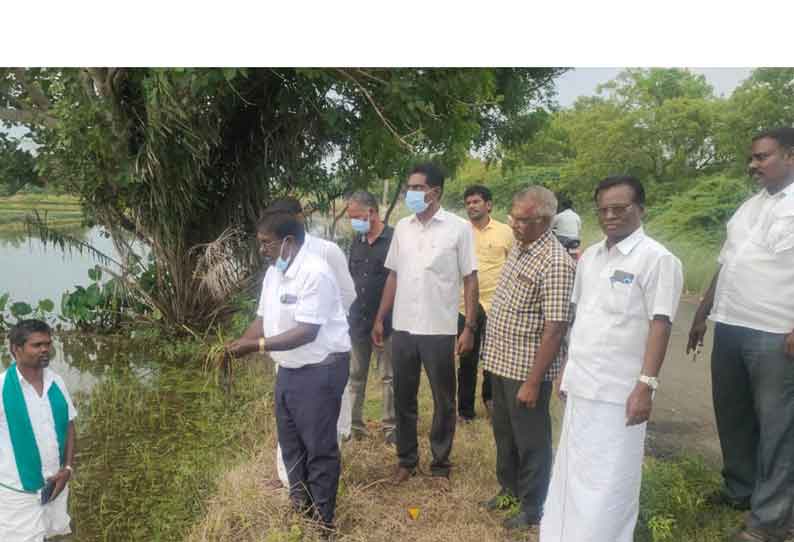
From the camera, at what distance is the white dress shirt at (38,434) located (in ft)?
8.66

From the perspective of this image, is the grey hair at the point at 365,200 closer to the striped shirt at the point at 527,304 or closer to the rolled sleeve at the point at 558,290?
the striped shirt at the point at 527,304

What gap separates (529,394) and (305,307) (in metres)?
1.03

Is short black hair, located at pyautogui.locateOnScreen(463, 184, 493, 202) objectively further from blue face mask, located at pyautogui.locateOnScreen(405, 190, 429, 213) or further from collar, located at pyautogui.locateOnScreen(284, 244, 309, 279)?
collar, located at pyautogui.locateOnScreen(284, 244, 309, 279)

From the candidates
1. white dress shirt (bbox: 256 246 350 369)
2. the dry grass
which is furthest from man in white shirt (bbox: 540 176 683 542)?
white dress shirt (bbox: 256 246 350 369)

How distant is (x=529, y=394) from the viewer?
283 cm

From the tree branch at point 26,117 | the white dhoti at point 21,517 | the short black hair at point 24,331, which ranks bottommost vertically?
the white dhoti at point 21,517

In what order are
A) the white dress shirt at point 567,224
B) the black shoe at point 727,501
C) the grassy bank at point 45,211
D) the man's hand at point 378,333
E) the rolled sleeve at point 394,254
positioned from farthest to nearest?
the grassy bank at point 45,211 < the white dress shirt at point 567,224 < the man's hand at point 378,333 < the rolled sleeve at point 394,254 < the black shoe at point 727,501

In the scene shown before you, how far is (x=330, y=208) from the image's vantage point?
26.9ft

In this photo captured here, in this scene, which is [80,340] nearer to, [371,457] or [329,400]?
[371,457]

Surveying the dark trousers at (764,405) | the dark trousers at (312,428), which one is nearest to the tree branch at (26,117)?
the dark trousers at (312,428)

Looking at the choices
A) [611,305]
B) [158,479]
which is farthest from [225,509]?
[611,305]

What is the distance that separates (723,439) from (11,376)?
3193 millimetres

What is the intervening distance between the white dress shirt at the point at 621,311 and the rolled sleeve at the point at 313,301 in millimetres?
1036
